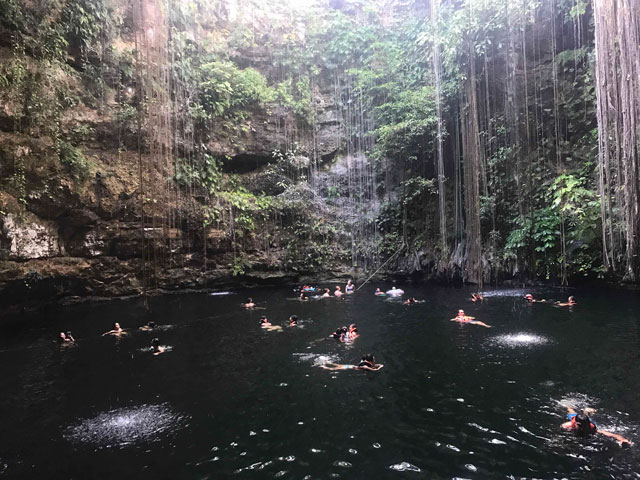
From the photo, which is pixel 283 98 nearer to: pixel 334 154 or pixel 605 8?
pixel 334 154

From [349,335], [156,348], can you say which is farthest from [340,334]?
[156,348]

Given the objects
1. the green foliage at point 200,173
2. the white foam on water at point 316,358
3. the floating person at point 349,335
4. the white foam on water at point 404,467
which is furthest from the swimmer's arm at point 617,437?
the green foliage at point 200,173

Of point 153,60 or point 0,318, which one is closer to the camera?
point 0,318

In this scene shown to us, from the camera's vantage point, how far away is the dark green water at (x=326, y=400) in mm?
4797

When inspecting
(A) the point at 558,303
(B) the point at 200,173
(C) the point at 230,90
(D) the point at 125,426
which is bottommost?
(D) the point at 125,426

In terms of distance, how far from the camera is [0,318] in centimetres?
1495

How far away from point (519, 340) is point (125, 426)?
869 centimetres

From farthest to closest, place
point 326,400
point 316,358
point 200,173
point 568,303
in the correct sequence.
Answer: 1. point 200,173
2. point 568,303
3. point 316,358
4. point 326,400

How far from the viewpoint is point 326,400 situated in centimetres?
672

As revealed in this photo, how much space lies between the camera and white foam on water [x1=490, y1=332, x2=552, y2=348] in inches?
370

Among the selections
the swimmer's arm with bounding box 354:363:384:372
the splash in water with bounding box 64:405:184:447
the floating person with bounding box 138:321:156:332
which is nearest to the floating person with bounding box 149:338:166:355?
the floating person with bounding box 138:321:156:332

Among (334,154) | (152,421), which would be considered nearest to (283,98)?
(334,154)

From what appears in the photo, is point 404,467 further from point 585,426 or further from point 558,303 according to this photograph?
point 558,303

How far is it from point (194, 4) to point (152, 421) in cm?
2450
